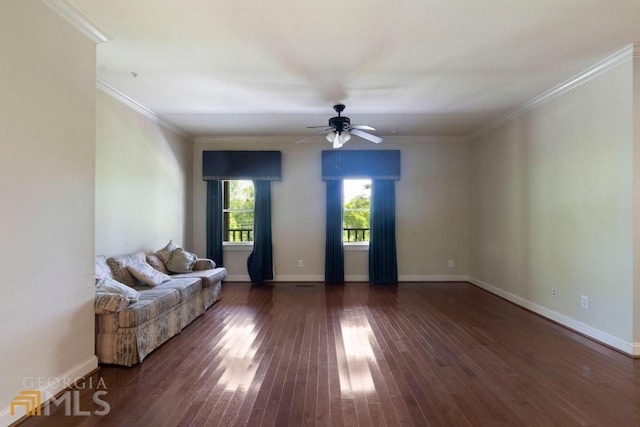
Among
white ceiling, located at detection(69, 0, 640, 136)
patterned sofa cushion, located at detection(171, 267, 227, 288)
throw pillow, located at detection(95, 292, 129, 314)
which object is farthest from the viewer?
patterned sofa cushion, located at detection(171, 267, 227, 288)

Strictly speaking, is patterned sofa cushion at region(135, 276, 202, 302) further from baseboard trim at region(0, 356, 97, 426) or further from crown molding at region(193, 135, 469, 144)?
crown molding at region(193, 135, 469, 144)

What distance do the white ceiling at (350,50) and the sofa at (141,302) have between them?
2118 mm

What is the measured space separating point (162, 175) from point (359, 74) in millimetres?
3446

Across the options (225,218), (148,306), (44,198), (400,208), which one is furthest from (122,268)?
(400,208)

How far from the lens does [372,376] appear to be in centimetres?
232

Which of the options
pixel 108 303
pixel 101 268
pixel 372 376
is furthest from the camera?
pixel 101 268

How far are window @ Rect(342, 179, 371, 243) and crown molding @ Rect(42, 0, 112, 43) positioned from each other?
13.6 feet

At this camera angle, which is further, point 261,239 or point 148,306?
point 261,239

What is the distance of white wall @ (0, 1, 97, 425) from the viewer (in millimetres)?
1752

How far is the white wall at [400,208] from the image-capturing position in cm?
570

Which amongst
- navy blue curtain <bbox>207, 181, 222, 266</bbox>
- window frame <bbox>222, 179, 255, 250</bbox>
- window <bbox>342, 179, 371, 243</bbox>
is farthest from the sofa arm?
window <bbox>342, 179, 371, 243</bbox>

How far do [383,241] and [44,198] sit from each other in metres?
4.79

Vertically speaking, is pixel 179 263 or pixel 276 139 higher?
pixel 276 139

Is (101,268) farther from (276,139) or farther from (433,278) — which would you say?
(433,278)
